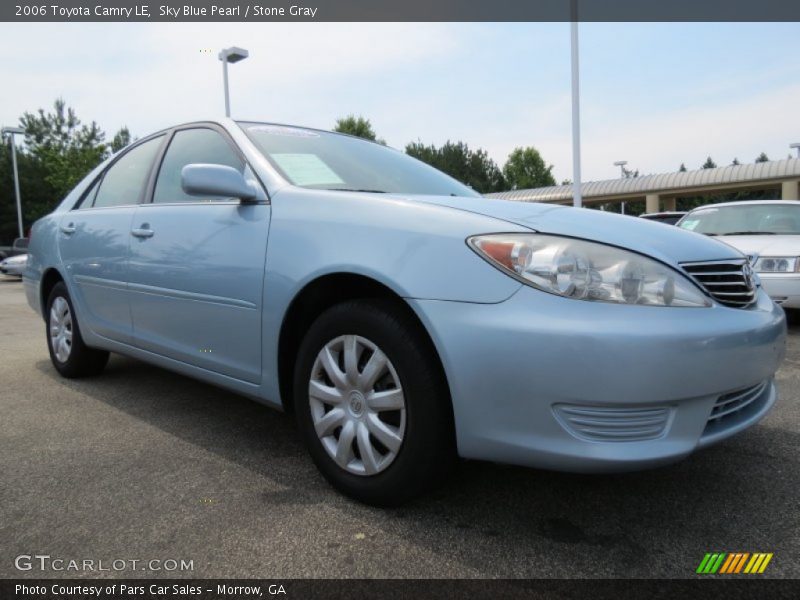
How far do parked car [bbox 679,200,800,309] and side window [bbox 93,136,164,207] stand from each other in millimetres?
4821

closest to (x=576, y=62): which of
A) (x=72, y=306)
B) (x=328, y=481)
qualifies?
(x=72, y=306)

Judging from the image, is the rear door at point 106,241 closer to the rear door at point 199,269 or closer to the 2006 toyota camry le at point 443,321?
the rear door at point 199,269

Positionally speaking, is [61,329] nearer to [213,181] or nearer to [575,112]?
[213,181]

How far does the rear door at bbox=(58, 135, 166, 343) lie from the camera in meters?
3.20

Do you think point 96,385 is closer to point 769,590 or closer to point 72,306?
point 72,306

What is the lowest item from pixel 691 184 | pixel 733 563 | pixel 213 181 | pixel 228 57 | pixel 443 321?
pixel 733 563

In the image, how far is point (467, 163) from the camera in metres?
62.3

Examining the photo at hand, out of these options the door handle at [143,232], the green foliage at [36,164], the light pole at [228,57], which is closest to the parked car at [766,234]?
the door handle at [143,232]

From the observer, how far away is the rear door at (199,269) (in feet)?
7.84

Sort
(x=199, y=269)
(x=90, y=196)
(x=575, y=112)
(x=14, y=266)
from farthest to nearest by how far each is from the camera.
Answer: (x=14, y=266) → (x=575, y=112) → (x=90, y=196) → (x=199, y=269)

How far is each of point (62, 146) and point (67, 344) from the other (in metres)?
40.6

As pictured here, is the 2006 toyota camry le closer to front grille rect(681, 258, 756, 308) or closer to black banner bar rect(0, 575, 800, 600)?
front grille rect(681, 258, 756, 308)

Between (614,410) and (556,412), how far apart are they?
16 cm

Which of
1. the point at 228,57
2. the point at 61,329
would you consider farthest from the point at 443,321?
the point at 228,57
